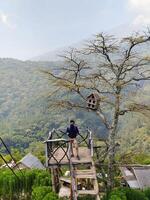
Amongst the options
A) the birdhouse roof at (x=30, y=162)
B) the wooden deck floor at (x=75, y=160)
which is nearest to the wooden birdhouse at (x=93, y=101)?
the wooden deck floor at (x=75, y=160)

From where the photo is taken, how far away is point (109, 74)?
73.2 ft

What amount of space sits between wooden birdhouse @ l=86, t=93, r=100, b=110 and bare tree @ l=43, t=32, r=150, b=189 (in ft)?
0.76

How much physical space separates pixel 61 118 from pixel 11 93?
→ 6446 cm

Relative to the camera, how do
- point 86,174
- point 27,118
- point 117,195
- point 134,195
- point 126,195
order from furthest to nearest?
point 27,118, point 134,195, point 126,195, point 117,195, point 86,174

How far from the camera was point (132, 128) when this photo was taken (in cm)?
13050

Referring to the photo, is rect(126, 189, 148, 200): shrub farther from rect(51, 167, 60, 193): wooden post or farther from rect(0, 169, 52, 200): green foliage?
rect(0, 169, 52, 200): green foliage

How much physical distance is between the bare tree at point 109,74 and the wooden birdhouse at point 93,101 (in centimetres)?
23

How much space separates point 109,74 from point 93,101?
1894mm

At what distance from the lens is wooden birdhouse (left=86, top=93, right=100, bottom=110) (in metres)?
21.6

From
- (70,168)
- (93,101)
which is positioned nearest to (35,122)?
(93,101)

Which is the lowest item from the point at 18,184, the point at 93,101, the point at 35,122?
the point at 18,184

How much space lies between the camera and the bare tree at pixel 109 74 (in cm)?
2147

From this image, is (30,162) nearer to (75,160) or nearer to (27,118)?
(75,160)

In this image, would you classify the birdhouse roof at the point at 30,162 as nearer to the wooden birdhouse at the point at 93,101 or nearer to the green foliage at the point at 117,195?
the wooden birdhouse at the point at 93,101
